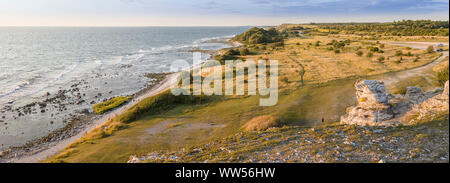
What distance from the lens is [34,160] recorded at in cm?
1992

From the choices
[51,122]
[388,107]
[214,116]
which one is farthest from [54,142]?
[388,107]

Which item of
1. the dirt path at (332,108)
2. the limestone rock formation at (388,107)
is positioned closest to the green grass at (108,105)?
the dirt path at (332,108)

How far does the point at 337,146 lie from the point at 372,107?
559 cm

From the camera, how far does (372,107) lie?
15.8 m

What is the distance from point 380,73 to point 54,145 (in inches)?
1610

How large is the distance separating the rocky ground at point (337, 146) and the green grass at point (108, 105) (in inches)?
808

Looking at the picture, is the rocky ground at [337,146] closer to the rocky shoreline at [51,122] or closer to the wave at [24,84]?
the rocky shoreline at [51,122]

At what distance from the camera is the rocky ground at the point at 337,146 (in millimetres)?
10719

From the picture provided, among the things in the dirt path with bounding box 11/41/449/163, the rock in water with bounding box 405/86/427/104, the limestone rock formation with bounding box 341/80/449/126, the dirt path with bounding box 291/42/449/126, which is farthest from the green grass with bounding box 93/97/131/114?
the rock in water with bounding box 405/86/427/104

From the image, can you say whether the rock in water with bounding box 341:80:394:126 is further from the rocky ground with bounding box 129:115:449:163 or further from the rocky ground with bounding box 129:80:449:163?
the rocky ground with bounding box 129:115:449:163

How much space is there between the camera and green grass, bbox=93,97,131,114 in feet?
107

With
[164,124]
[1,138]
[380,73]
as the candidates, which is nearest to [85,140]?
[164,124]

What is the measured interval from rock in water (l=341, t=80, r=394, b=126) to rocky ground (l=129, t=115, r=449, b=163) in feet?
4.10
